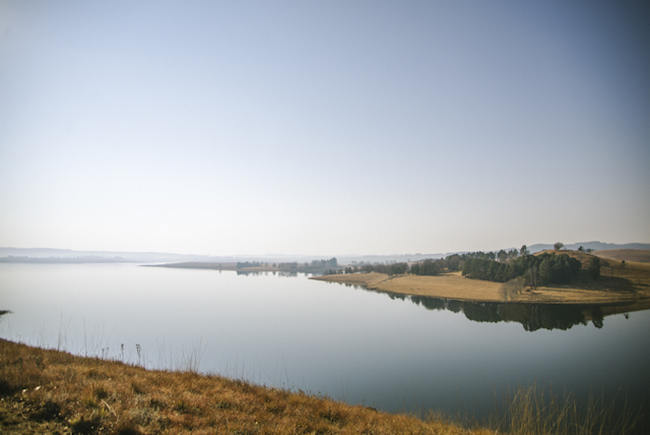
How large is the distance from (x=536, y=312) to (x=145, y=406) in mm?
56867

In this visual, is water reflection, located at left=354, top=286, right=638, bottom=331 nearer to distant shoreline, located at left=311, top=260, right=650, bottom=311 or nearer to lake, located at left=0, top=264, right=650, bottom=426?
lake, located at left=0, top=264, right=650, bottom=426

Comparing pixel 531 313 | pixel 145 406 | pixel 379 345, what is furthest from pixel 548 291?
pixel 145 406

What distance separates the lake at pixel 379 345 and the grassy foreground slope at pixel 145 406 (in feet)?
12.3

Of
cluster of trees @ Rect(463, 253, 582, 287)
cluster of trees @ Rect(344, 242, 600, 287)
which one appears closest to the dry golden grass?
cluster of trees @ Rect(344, 242, 600, 287)

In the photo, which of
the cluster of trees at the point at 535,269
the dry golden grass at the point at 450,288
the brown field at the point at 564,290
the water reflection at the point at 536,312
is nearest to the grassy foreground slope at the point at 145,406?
the water reflection at the point at 536,312

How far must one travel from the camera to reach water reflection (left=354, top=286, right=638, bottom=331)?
1499 inches

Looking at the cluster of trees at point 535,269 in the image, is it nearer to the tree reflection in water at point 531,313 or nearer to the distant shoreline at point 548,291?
the distant shoreline at point 548,291

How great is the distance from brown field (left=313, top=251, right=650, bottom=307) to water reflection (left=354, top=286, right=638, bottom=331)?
3.79 m

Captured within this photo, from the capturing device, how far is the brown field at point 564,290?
53.4 m

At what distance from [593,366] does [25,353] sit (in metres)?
34.0

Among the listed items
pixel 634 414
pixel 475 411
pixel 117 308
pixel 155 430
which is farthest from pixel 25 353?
pixel 117 308

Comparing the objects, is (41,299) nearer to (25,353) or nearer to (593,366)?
(25,353)

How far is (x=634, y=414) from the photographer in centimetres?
1414

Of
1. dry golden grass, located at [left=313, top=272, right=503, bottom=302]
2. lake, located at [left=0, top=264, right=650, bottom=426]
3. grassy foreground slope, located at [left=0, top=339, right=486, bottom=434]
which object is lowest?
dry golden grass, located at [left=313, top=272, right=503, bottom=302]
